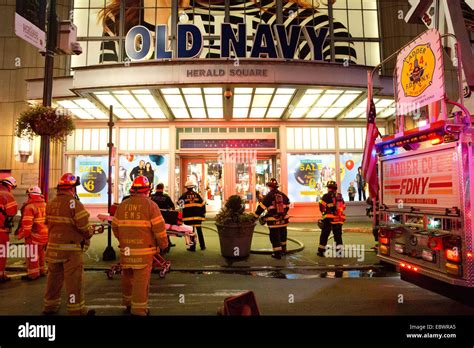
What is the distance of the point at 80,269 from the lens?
4.15 metres

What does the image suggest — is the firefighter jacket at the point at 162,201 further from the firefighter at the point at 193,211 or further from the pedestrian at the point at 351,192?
the pedestrian at the point at 351,192

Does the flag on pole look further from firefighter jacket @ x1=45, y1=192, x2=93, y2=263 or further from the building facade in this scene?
the building facade

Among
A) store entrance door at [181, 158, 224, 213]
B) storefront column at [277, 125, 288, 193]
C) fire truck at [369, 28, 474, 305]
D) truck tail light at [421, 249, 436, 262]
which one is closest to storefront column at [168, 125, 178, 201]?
store entrance door at [181, 158, 224, 213]

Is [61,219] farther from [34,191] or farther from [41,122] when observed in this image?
[41,122]

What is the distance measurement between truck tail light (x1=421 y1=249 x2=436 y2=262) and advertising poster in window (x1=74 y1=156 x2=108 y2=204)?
1325 cm

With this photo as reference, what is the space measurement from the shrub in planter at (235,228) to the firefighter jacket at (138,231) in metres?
3.41

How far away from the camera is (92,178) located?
14.3m

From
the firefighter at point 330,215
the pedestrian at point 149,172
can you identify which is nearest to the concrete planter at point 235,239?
the firefighter at point 330,215

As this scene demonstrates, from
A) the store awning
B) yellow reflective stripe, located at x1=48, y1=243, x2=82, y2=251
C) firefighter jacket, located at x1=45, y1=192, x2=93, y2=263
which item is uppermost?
the store awning

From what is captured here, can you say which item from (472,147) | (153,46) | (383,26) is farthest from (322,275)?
(383,26)

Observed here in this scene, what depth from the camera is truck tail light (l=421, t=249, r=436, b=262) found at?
4040 mm

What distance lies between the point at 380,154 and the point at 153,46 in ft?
28.5

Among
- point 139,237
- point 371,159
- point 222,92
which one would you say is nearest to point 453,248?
point 371,159

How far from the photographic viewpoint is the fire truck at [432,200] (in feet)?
12.2
